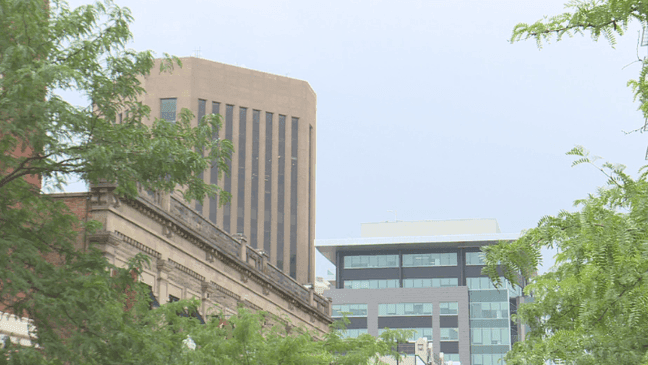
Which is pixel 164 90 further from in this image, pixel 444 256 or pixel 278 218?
pixel 444 256

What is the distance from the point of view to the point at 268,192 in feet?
409

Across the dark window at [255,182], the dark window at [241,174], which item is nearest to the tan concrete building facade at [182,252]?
the dark window at [241,174]

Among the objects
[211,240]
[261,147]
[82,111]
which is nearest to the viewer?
[82,111]

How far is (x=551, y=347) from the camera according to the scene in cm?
1560

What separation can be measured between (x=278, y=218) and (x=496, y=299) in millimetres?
33554

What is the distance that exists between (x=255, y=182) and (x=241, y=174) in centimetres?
239

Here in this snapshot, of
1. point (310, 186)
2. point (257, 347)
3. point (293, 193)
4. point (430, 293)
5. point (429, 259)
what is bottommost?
point (257, 347)

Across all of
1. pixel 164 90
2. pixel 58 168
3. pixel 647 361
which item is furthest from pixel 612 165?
pixel 164 90

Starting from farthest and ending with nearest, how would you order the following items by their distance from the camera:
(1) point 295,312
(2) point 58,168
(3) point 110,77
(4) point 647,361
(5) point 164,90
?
(5) point 164,90
(1) point 295,312
(3) point 110,77
(2) point 58,168
(4) point 647,361

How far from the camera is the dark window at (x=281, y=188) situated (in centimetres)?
12325

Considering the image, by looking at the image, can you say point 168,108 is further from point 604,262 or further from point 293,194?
point 604,262

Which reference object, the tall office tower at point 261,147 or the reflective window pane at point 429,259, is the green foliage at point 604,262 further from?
the reflective window pane at point 429,259

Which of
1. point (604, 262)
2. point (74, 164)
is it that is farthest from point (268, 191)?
point (604, 262)

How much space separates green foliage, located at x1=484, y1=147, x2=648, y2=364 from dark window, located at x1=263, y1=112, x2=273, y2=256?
353 ft
